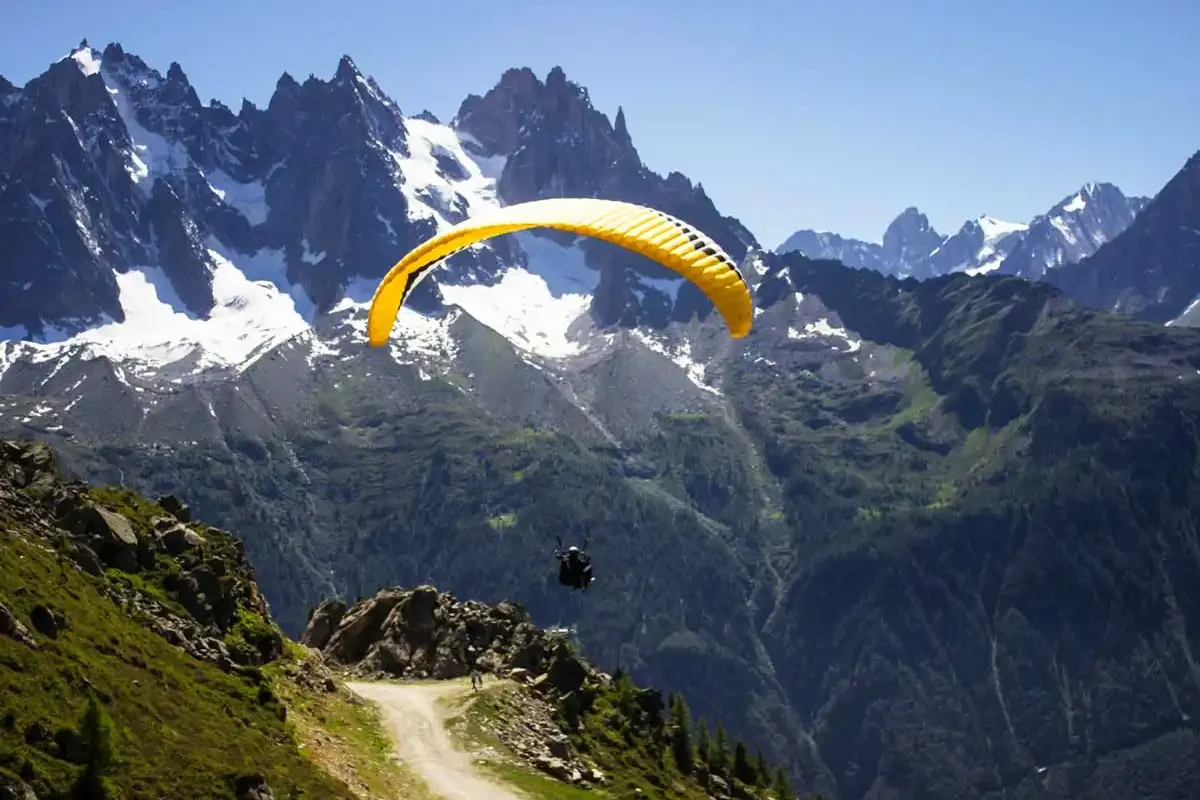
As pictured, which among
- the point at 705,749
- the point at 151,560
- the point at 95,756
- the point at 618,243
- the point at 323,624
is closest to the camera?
the point at 95,756

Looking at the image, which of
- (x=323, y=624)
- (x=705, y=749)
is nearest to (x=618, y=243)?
(x=705, y=749)

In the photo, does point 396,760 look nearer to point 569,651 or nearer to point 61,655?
point 61,655

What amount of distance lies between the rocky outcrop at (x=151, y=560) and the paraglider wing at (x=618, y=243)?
14.9 meters

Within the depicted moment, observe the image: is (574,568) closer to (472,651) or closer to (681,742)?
(472,651)

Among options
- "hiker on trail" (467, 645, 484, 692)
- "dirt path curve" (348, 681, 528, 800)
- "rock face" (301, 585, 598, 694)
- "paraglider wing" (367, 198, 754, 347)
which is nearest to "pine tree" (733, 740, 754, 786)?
"rock face" (301, 585, 598, 694)

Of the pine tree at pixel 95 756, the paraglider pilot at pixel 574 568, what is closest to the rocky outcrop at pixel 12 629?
the pine tree at pixel 95 756

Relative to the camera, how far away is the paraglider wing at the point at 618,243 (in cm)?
4875

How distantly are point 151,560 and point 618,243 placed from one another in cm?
2914

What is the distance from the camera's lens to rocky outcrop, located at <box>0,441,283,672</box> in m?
60.5

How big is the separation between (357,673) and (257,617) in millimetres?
9595

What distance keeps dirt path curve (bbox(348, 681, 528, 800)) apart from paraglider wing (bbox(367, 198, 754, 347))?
1657 centimetres

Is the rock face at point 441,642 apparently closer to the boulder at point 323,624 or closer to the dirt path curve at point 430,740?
the boulder at point 323,624

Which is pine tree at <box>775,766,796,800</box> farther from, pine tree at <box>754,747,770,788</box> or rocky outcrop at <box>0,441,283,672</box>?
rocky outcrop at <box>0,441,283,672</box>

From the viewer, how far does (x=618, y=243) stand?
49.9 m
